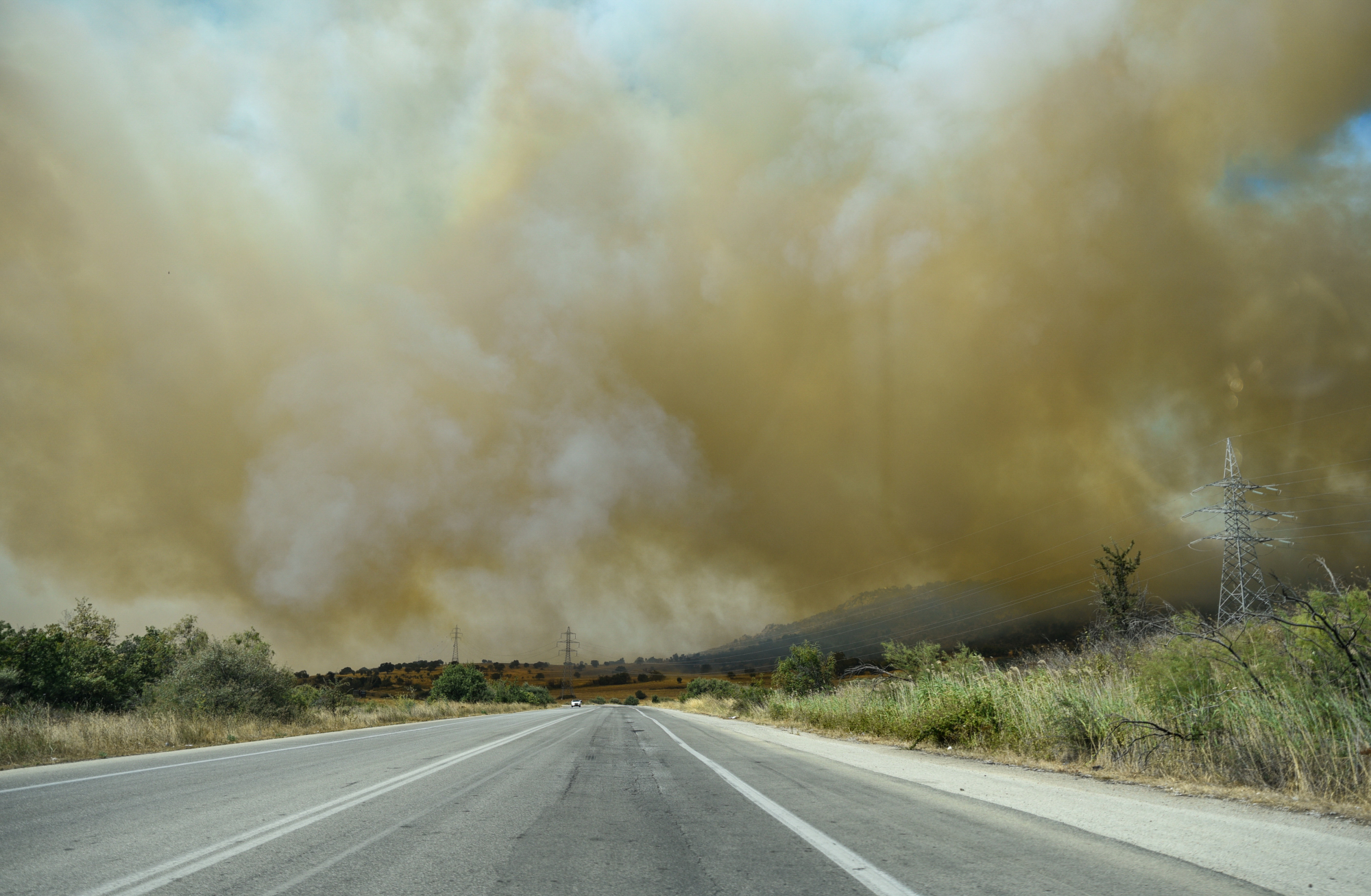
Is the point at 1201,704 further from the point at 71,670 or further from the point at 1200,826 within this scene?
the point at 71,670

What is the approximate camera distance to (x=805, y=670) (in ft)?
134

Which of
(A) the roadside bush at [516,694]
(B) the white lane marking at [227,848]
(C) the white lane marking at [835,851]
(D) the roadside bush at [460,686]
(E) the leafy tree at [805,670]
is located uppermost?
(B) the white lane marking at [227,848]

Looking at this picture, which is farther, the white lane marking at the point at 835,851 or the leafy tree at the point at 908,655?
the leafy tree at the point at 908,655

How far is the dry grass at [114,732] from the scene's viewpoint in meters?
13.5

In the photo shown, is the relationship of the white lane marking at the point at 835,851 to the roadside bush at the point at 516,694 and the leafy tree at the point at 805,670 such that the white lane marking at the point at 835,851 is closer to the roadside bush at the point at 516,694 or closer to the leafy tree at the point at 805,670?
the leafy tree at the point at 805,670

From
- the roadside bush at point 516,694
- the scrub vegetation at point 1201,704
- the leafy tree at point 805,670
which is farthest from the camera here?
the roadside bush at point 516,694

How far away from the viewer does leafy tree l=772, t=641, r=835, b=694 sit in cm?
4003

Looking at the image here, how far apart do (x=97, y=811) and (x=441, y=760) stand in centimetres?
581

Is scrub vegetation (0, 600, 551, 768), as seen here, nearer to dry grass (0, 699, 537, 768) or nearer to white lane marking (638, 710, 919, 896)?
dry grass (0, 699, 537, 768)

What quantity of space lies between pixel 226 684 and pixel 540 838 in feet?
83.0

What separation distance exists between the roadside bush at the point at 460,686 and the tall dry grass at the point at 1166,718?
71592 mm

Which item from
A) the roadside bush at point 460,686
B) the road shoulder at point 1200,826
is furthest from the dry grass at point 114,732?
the roadside bush at point 460,686

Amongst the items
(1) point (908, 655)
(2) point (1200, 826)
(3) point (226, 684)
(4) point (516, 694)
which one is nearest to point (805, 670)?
(1) point (908, 655)

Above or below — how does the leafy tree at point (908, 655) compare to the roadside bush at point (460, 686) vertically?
above
